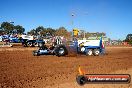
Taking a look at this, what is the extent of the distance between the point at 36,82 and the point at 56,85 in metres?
0.97

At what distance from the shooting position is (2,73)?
12.6 meters

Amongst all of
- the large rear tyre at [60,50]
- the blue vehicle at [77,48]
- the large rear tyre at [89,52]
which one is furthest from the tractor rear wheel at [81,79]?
the large rear tyre at [89,52]

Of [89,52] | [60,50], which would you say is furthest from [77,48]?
[60,50]

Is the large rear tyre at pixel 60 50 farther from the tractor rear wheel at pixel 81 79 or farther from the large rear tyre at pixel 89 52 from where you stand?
the tractor rear wheel at pixel 81 79

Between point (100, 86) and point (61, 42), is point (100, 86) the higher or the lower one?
the lower one

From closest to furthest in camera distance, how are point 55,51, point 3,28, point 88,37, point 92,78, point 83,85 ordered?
point 92,78, point 83,85, point 55,51, point 88,37, point 3,28

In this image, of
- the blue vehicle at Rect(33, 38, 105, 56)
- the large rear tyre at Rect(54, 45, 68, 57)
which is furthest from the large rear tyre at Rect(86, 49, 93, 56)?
the large rear tyre at Rect(54, 45, 68, 57)

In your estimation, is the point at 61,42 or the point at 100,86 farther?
the point at 61,42

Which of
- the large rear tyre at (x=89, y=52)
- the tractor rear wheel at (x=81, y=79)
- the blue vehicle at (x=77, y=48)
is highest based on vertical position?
the blue vehicle at (x=77, y=48)

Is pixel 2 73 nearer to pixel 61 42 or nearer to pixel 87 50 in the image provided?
pixel 61 42

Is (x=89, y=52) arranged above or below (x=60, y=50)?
below

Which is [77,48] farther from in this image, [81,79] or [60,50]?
[81,79]

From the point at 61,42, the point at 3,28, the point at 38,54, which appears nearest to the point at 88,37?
the point at 61,42

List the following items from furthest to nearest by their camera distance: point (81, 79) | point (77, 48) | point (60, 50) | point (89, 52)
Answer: point (89, 52), point (77, 48), point (60, 50), point (81, 79)
